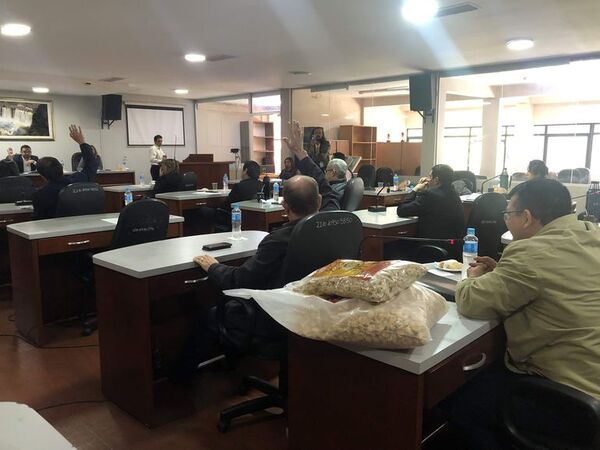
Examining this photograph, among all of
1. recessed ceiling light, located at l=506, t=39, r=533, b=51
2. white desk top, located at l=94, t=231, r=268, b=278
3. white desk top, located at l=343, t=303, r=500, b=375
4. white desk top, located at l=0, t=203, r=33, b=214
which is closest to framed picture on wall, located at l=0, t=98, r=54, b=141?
white desk top, located at l=0, t=203, r=33, b=214

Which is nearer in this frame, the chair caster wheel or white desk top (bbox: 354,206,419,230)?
the chair caster wheel

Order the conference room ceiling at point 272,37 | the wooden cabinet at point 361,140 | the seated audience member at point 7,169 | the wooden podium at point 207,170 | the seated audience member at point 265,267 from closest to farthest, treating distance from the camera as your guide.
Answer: the seated audience member at point 265,267, the conference room ceiling at point 272,37, the seated audience member at point 7,169, the wooden podium at point 207,170, the wooden cabinet at point 361,140

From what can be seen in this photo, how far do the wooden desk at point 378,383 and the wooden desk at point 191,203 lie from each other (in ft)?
13.9

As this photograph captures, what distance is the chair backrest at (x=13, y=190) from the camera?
487 cm

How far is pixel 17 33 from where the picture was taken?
4.85 metres

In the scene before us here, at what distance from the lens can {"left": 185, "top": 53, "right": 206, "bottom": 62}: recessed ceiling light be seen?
19.8 feet

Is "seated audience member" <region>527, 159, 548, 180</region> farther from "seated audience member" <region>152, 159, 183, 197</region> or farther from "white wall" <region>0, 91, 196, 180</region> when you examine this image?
"white wall" <region>0, 91, 196, 180</region>

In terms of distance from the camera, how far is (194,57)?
20.4 feet

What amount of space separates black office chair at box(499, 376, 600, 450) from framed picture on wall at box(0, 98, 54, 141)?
10.9 metres

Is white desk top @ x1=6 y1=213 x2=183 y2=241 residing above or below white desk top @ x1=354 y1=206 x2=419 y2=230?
above

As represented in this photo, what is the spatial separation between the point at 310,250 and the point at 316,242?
1.7 inches

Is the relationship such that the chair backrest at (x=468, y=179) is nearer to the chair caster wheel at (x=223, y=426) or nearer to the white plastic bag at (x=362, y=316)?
the chair caster wheel at (x=223, y=426)

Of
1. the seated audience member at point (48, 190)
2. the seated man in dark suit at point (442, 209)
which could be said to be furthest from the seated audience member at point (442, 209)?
the seated audience member at point (48, 190)

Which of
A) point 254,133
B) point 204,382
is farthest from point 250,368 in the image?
point 254,133
